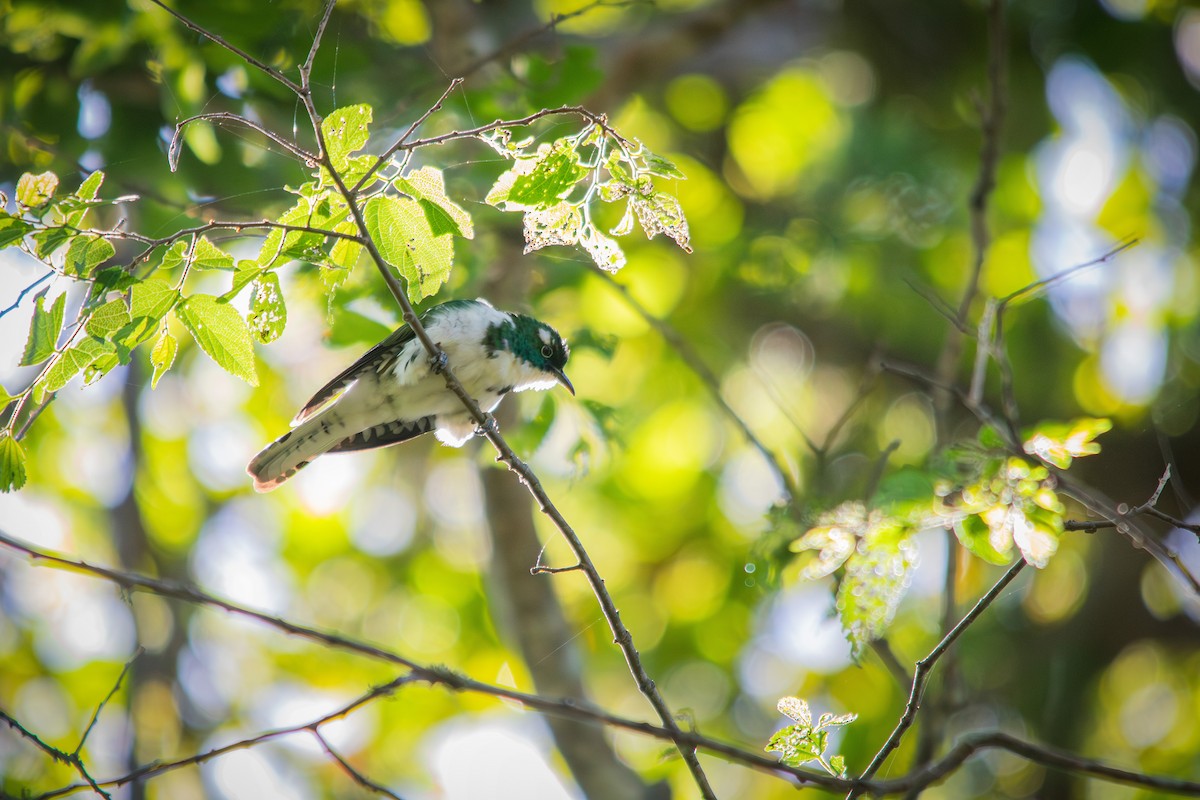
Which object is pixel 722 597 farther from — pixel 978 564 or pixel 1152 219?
pixel 1152 219

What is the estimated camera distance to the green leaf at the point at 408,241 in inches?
85.8

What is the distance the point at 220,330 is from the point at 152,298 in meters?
0.16

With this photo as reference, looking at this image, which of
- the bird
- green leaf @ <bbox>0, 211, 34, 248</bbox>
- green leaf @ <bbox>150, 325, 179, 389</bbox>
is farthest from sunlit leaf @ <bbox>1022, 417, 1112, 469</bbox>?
the bird

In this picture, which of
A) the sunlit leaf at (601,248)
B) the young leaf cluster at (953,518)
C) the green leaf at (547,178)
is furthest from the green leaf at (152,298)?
the young leaf cluster at (953,518)

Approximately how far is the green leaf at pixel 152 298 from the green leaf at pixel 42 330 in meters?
0.16

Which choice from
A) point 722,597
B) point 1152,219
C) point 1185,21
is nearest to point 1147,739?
point 722,597

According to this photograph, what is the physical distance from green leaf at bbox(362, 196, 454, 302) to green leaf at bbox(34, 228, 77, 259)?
640mm

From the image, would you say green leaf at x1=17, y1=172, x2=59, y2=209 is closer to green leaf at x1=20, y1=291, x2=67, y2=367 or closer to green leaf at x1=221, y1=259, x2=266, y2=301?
green leaf at x1=20, y1=291, x2=67, y2=367

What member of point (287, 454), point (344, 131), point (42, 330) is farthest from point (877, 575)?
point (287, 454)

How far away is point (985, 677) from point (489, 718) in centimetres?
361

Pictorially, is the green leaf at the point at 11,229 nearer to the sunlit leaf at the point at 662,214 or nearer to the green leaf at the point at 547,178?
the green leaf at the point at 547,178

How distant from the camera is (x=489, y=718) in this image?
6.96m

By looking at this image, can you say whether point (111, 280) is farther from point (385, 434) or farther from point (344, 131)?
point (385, 434)

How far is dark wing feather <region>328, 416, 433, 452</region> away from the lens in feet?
14.1
